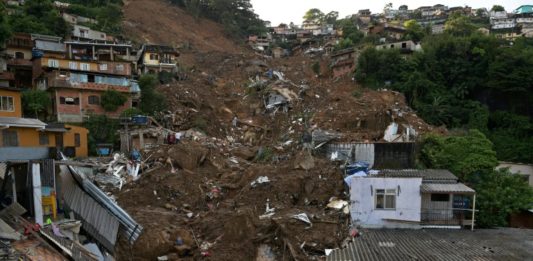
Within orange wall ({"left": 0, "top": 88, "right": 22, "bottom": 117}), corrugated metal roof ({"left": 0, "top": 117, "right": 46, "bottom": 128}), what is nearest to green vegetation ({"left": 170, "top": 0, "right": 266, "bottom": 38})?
orange wall ({"left": 0, "top": 88, "right": 22, "bottom": 117})

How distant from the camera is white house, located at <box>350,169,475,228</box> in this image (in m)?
14.1

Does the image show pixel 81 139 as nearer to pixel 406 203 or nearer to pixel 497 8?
pixel 406 203

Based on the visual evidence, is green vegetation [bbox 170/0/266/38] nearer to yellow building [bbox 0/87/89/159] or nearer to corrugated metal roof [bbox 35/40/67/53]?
corrugated metal roof [bbox 35/40/67/53]

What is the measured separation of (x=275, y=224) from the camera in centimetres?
1467

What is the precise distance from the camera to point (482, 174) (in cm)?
1750

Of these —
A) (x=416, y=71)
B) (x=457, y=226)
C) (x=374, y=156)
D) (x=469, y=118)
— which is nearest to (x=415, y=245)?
(x=457, y=226)

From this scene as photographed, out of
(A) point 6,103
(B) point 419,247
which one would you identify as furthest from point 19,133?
(B) point 419,247

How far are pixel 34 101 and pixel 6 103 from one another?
39.1 ft

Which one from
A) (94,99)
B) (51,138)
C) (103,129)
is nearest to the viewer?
(51,138)

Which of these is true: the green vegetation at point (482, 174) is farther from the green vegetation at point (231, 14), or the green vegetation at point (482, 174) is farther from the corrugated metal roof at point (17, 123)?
the green vegetation at point (231, 14)

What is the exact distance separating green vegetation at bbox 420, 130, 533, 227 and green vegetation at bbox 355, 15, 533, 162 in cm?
1028

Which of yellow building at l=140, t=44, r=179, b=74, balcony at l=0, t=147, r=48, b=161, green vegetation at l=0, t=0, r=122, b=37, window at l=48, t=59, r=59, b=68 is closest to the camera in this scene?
balcony at l=0, t=147, r=48, b=161

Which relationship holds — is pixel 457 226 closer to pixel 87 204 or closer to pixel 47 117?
pixel 87 204

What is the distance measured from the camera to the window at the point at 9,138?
13.3 metres
